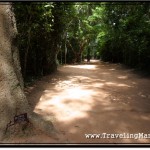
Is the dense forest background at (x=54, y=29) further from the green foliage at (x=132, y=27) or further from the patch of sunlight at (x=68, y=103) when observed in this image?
the patch of sunlight at (x=68, y=103)

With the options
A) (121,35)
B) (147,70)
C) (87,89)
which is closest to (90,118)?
(87,89)

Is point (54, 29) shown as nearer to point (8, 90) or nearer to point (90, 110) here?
point (90, 110)

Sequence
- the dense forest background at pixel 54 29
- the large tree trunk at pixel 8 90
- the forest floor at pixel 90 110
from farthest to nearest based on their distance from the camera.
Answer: the dense forest background at pixel 54 29 < the forest floor at pixel 90 110 < the large tree trunk at pixel 8 90

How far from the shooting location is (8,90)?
5.16 metres

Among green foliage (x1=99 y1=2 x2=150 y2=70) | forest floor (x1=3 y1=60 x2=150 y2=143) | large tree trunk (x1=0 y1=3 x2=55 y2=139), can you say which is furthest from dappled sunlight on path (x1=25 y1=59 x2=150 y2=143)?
green foliage (x1=99 y1=2 x2=150 y2=70)

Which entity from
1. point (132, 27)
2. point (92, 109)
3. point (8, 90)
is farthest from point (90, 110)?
point (132, 27)

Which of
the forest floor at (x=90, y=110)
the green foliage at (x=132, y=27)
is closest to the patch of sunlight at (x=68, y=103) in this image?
the forest floor at (x=90, y=110)

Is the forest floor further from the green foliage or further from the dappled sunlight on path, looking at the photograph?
the green foliage

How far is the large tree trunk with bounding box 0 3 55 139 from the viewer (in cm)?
500

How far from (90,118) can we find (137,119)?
114 centimetres

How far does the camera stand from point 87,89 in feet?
33.1

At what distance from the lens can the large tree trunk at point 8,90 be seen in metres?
5.00

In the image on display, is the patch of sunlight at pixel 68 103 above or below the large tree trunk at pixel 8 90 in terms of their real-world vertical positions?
below

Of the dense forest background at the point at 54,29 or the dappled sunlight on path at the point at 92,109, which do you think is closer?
the dappled sunlight on path at the point at 92,109
